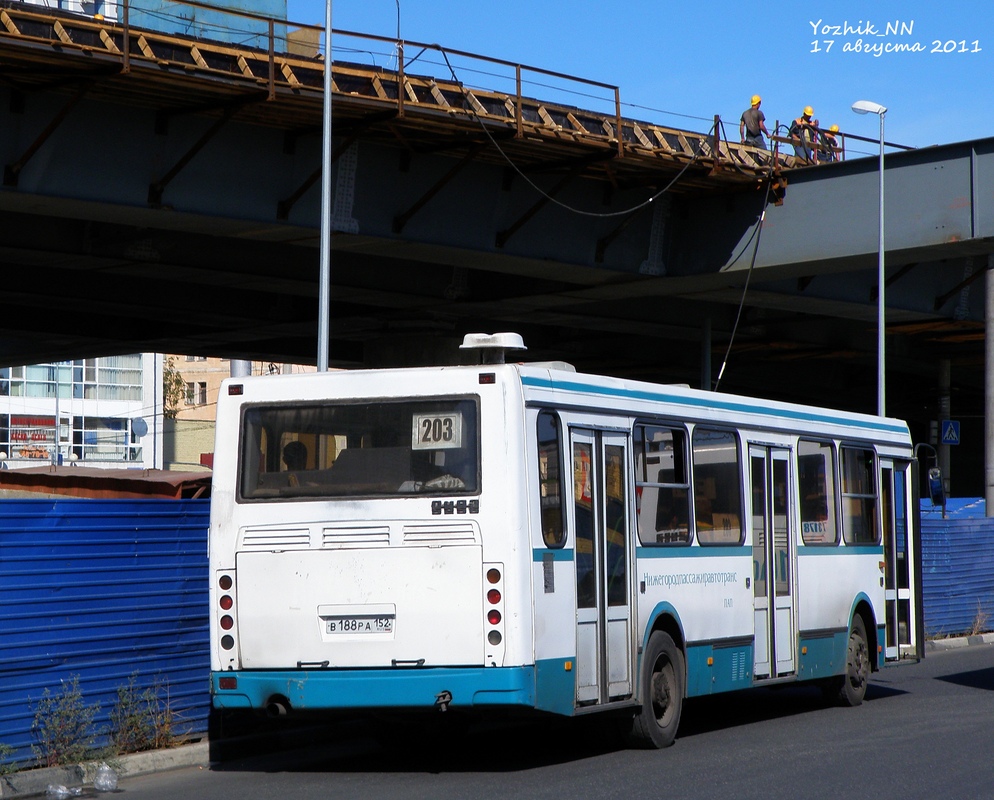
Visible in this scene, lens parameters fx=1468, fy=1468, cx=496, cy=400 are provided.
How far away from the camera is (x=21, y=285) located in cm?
2912

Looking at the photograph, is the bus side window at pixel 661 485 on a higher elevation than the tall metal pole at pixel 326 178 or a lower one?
lower

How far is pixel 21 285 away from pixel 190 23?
8562 mm

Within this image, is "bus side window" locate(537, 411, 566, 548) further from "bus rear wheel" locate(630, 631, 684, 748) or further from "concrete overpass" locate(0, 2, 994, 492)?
"concrete overpass" locate(0, 2, 994, 492)

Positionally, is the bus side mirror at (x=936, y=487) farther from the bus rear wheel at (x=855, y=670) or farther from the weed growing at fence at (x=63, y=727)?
the weed growing at fence at (x=63, y=727)

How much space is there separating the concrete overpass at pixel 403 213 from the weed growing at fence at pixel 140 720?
10.1 m

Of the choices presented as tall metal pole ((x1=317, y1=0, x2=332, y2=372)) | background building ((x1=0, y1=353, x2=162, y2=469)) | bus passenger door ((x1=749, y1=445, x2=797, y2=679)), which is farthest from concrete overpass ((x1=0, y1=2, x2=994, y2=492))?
background building ((x1=0, y1=353, x2=162, y2=469))

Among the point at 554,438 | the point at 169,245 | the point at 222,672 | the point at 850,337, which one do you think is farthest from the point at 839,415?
the point at 850,337

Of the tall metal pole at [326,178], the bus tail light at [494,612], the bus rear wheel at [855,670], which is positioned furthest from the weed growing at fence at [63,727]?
the tall metal pole at [326,178]

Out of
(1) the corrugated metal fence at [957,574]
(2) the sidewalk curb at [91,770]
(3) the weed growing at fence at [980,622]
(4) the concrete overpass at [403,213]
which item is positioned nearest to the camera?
(2) the sidewalk curb at [91,770]

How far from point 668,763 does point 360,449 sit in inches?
127

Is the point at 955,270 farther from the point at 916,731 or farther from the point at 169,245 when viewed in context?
the point at 916,731

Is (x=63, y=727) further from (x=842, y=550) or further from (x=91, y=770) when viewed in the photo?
(x=842, y=550)

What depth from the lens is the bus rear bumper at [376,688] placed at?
989 centimetres

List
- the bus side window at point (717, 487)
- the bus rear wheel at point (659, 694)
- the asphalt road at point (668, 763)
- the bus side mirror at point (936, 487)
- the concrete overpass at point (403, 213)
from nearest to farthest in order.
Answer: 1. the asphalt road at point (668, 763)
2. the bus rear wheel at point (659, 694)
3. the bus side window at point (717, 487)
4. the bus side mirror at point (936, 487)
5. the concrete overpass at point (403, 213)
